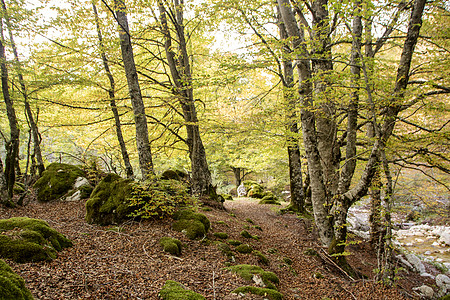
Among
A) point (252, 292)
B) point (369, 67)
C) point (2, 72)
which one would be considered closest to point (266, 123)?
point (369, 67)

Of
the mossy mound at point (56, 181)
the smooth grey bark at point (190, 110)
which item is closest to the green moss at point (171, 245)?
the smooth grey bark at point (190, 110)

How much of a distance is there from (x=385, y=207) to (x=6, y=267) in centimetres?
505

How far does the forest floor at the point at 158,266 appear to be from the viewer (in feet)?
9.55

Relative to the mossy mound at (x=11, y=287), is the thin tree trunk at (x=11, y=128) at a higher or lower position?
higher

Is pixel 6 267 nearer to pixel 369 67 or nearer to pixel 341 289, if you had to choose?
pixel 341 289

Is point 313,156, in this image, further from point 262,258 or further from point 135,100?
point 135,100

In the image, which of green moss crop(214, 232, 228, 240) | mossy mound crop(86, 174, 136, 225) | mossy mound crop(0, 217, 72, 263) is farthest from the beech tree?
mossy mound crop(0, 217, 72, 263)

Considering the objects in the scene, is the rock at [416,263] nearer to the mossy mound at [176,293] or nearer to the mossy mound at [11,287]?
the mossy mound at [176,293]

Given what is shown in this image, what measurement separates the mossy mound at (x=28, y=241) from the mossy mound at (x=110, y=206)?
1471 millimetres

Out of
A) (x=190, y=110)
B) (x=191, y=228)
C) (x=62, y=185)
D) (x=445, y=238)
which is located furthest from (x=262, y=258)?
(x=445, y=238)

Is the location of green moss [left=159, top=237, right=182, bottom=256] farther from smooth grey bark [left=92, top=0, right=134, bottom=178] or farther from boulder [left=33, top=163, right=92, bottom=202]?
boulder [left=33, top=163, right=92, bottom=202]

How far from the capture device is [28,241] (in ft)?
11.2

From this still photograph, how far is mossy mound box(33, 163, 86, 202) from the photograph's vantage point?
858 centimetres

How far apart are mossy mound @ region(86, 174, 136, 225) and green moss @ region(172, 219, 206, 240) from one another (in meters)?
1.18
